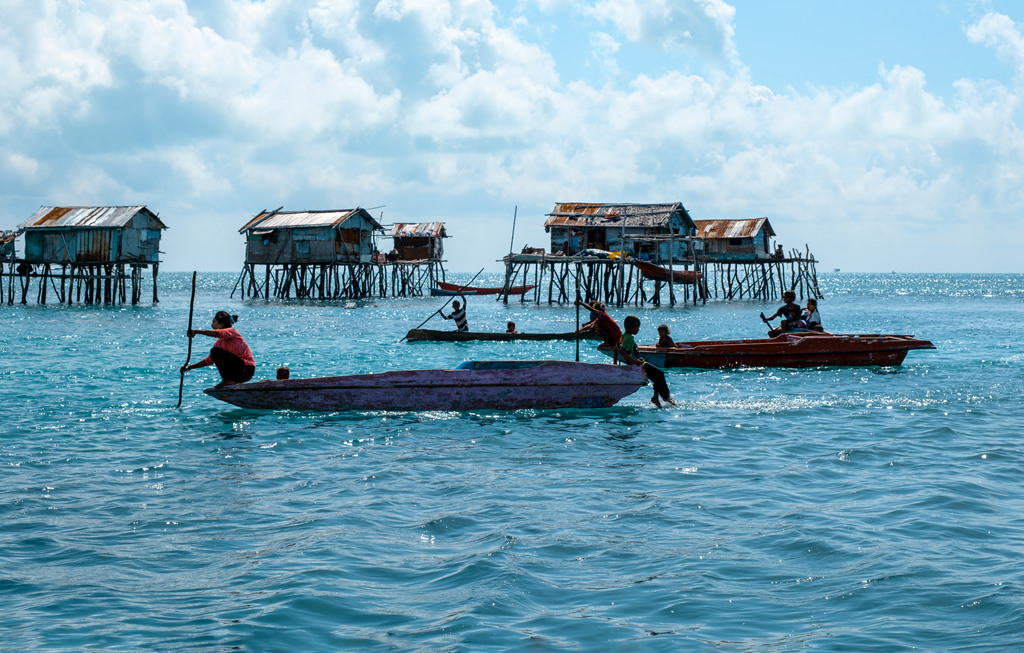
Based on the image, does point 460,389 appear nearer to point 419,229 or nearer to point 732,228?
point 732,228

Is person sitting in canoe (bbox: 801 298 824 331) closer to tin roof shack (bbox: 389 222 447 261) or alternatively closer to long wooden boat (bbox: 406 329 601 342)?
long wooden boat (bbox: 406 329 601 342)

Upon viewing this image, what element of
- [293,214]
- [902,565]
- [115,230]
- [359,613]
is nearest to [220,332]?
[359,613]

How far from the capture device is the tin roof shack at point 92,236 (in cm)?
4738

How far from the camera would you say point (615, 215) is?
5153 centimetres

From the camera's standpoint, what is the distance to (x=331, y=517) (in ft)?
27.5

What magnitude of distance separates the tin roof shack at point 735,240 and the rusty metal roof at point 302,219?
19.6m

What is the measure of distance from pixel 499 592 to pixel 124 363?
19222mm

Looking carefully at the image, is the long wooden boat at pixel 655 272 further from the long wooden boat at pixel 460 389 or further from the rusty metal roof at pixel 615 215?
the long wooden boat at pixel 460 389

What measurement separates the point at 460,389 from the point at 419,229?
5281cm

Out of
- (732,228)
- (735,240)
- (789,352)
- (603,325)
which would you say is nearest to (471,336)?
(789,352)

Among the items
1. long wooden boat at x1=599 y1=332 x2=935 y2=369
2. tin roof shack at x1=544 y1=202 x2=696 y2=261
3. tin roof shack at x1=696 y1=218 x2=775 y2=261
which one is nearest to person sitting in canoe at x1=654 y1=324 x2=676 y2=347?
long wooden boat at x1=599 y1=332 x2=935 y2=369

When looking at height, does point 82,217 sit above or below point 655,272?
above

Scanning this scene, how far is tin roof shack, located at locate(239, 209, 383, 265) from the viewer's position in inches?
2107

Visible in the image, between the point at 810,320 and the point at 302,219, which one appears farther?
the point at 302,219
